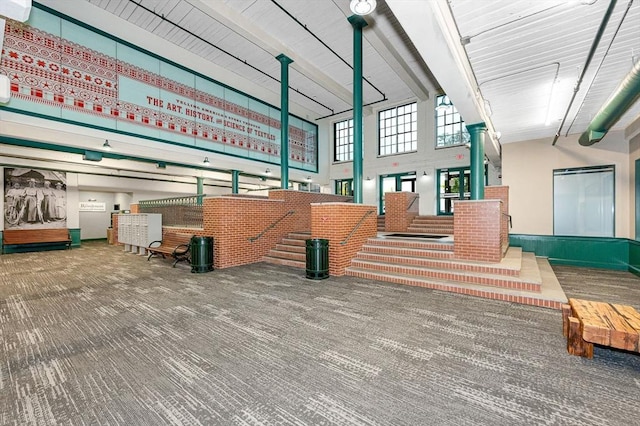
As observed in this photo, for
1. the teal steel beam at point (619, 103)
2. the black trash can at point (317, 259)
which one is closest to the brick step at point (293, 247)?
the black trash can at point (317, 259)

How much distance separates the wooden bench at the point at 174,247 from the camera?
22.8 feet

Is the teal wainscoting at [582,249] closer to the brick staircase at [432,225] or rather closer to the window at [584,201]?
the window at [584,201]

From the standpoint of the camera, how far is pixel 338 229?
600 cm

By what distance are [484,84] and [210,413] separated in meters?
5.65

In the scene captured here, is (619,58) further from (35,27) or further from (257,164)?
(35,27)

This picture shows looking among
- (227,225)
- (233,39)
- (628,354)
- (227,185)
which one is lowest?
(628,354)

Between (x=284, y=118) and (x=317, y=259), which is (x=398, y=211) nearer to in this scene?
(x=317, y=259)

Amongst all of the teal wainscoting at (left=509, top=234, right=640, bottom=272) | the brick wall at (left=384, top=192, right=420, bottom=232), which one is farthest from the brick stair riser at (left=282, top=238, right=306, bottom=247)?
the teal wainscoting at (left=509, top=234, right=640, bottom=272)

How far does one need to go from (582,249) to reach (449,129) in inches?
252

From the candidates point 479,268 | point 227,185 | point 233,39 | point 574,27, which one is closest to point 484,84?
point 574,27

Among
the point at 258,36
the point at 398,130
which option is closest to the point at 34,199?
the point at 258,36

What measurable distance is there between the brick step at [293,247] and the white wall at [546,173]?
6.06 meters

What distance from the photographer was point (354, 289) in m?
4.70

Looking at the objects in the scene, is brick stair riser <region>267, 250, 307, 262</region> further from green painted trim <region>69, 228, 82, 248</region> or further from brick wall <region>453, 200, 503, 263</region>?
green painted trim <region>69, 228, 82, 248</region>
